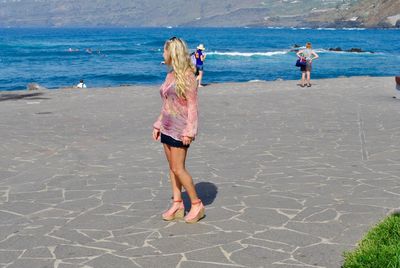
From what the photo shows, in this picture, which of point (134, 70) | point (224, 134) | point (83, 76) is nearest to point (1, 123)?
point (224, 134)

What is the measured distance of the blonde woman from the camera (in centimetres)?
618

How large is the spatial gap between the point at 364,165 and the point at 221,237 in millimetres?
3866

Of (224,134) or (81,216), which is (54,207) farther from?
(224,134)

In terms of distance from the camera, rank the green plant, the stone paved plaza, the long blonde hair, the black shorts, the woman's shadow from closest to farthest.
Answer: the green plant < the stone paved plaza < the long blonde hair < the black shorts < the woman's shadow

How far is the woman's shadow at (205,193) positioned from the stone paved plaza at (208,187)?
23 millimetres

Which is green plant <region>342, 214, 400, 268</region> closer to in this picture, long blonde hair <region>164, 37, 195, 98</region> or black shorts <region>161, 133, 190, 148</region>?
black shorts <region>161, 133, 190, 148</region>

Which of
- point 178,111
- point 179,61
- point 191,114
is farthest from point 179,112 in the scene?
point 179,61

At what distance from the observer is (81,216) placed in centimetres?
702

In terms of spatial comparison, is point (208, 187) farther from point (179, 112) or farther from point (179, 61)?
point (179, 61)

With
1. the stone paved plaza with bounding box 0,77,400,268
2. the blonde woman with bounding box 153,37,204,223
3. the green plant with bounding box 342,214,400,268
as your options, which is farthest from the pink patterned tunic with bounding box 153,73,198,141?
the green plant with bounding box 342,214,400,268

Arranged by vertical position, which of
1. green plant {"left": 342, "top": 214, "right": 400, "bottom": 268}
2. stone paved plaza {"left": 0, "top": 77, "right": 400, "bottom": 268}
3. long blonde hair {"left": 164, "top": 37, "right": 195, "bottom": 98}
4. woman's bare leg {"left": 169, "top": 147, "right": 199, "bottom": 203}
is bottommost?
stone paved plaza {"left": 0, "top": 77, "right": 400, "bottom": 268}

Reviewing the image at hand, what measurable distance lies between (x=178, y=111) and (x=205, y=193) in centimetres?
186

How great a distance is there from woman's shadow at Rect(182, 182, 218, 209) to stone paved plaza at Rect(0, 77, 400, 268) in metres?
0.02

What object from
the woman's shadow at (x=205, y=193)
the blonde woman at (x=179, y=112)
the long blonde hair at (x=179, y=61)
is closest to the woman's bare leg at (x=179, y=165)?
the blonde woman at (x=179, y=112)
